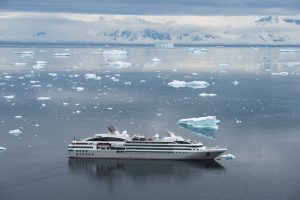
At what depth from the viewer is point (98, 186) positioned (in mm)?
23828

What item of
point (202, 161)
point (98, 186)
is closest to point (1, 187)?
point (98, 186)

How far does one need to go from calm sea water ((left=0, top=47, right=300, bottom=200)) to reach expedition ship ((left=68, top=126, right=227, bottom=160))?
537mm

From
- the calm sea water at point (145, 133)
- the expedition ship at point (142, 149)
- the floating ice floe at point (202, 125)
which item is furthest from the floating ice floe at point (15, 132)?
the floating ice floe at point (202, 125)

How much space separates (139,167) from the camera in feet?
88.7

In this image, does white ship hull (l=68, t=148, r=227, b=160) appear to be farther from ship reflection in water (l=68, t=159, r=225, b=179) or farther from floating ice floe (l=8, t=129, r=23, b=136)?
floating ice floe (l=8, t=129, r=23, b=136)

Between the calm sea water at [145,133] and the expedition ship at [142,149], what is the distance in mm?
537

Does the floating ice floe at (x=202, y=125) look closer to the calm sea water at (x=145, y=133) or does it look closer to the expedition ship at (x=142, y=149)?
the calm sea water at (x=145, y=133)

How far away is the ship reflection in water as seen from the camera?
25.7 m

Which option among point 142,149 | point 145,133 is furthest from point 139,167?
point 145,133

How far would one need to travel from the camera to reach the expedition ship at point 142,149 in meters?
28.2

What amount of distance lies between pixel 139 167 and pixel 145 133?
19.4 feet

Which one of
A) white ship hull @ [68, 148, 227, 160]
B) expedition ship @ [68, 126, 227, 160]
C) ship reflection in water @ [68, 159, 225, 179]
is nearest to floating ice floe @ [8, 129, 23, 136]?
expedition ship @ [68, 126, 227, 160]

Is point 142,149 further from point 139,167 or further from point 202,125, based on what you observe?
point 202,125

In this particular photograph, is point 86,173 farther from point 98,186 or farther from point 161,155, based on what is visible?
point 161,155
